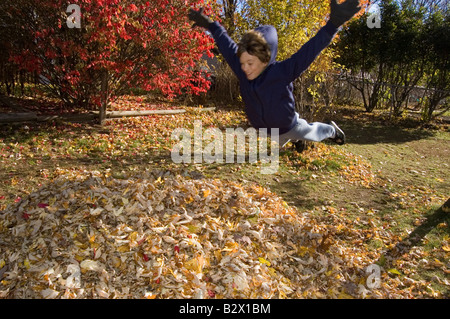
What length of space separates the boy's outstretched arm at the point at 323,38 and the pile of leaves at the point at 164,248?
158 cm

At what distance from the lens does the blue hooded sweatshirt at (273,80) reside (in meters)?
3.00

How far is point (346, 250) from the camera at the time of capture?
11.9ft

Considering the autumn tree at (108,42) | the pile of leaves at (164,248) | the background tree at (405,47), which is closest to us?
the pile of leaves at (164,248)

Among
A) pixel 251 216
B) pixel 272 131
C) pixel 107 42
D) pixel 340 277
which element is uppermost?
pixel 107 42

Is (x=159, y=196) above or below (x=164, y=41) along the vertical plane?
below

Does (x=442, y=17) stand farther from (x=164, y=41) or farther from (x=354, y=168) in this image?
(x=164, y=41)

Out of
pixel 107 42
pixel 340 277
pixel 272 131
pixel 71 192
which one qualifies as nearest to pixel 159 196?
pixel 71 192

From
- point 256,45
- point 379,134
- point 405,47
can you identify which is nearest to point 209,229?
point 256,45

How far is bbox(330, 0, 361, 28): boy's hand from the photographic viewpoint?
8.95 feet

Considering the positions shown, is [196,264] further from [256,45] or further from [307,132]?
[256,45]

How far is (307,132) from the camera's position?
3789 millimetres

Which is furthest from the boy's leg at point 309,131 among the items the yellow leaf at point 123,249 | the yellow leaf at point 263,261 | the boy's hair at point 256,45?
the yellow leaf at point 123,249

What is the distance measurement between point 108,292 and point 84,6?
187 inches

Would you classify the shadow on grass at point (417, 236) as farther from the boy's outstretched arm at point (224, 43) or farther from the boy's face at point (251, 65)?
the boy's outstretched arm at point (224, 43)
